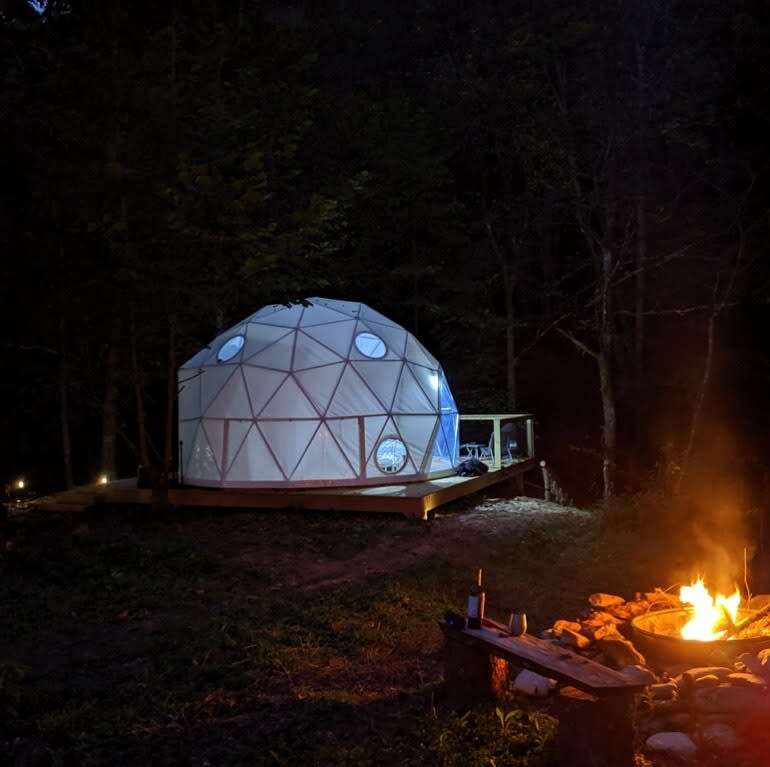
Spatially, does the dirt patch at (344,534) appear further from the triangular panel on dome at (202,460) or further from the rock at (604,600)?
the rock at (604,600)

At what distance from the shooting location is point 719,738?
391 cm

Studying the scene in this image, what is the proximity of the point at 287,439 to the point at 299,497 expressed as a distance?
1.36 metres

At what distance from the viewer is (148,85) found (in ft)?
31.7

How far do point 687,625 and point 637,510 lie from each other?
4.58 m

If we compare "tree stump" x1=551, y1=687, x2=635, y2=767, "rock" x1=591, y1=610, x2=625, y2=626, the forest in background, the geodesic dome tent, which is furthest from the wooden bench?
the geodesic dome tent

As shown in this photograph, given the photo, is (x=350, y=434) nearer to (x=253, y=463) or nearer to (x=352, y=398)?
(x=352, y=398)

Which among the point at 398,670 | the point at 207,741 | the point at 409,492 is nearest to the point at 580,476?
the point at 409,492

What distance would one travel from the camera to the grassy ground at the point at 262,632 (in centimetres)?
389

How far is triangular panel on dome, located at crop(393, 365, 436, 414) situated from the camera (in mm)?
13602

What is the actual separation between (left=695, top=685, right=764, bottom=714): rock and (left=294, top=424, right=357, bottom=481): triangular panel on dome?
30.1ft

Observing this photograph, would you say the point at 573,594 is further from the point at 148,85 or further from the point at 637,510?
the point at 148,85

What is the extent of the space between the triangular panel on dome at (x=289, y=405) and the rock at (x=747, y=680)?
9.34 m

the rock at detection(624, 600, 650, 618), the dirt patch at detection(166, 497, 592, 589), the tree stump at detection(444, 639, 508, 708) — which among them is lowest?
the dirt patch at detection(166, 497, 592, 589)

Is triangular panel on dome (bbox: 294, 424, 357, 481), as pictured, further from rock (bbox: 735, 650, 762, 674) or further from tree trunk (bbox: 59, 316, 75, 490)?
rock (bbox: 735, 650, 762, 674)
